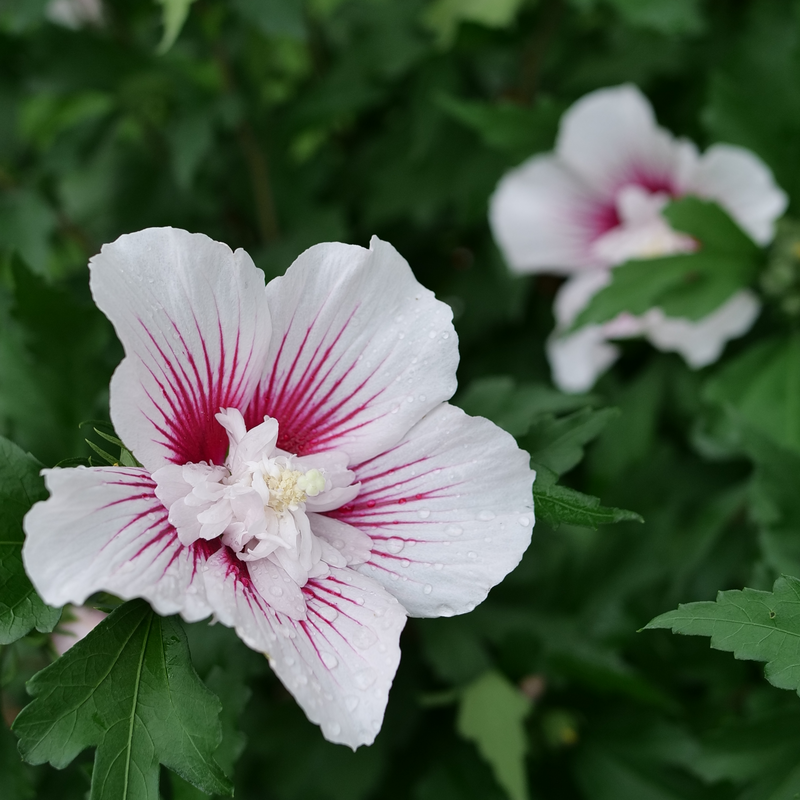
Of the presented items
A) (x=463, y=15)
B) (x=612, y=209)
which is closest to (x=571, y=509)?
(x=612, y=209)

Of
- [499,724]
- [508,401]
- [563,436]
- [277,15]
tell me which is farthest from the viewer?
[277,15]

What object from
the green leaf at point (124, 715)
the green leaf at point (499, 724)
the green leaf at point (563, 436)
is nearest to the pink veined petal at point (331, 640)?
the green leaf at point (124, 715)


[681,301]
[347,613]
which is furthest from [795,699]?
[347,613]

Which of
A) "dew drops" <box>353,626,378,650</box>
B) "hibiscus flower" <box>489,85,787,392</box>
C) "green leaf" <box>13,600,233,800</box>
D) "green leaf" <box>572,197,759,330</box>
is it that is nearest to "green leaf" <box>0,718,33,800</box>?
"green leaf" <box>13,600,233,800</box>

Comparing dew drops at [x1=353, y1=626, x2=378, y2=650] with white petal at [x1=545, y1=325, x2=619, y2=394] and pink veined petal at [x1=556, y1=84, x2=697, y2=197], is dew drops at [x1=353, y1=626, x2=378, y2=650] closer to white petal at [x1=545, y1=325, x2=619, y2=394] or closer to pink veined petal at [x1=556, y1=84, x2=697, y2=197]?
white petal at [x1=545, y1=325, x2=619, y2=394]

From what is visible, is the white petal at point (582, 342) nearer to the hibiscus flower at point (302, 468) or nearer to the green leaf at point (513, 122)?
the green leaf at point (513, 122)

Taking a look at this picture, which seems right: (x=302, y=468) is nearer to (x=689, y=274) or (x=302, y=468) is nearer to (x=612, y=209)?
(x=689, y=274)
